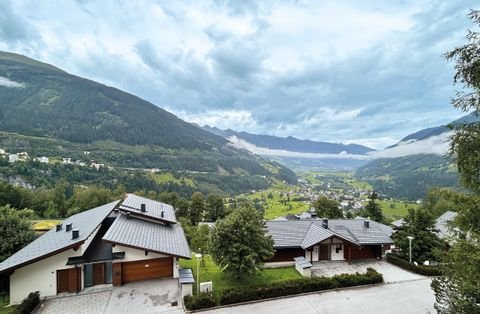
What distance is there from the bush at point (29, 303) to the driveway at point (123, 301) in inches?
20.2

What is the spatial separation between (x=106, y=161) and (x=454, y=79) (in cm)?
17510

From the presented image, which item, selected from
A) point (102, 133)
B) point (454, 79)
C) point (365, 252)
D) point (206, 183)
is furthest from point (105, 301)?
point (102, 133)

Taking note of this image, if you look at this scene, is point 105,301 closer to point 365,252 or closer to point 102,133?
point 365,252

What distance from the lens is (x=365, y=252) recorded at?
28203mm

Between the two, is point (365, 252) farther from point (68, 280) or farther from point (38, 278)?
point (38, 278)

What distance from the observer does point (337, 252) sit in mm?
27609

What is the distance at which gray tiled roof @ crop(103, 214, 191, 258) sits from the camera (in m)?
19.6

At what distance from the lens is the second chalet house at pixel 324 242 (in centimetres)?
2631

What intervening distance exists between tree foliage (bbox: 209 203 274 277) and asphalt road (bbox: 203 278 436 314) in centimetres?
290

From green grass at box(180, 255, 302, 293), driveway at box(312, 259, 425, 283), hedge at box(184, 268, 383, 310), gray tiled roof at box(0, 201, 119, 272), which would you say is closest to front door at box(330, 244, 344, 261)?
driveway at box(312, 259, 425, 283)

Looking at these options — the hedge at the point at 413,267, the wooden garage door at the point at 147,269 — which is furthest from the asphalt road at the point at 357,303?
the wooden garage door at the point at 147,269

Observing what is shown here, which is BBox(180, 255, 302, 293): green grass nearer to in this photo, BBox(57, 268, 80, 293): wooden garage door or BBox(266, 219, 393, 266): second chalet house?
BBox(266, 219, 393, 266): second chalet house

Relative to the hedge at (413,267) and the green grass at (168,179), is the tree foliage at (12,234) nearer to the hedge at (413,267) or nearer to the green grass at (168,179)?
the hedge at (413,267)

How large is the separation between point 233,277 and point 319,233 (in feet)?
37.3
